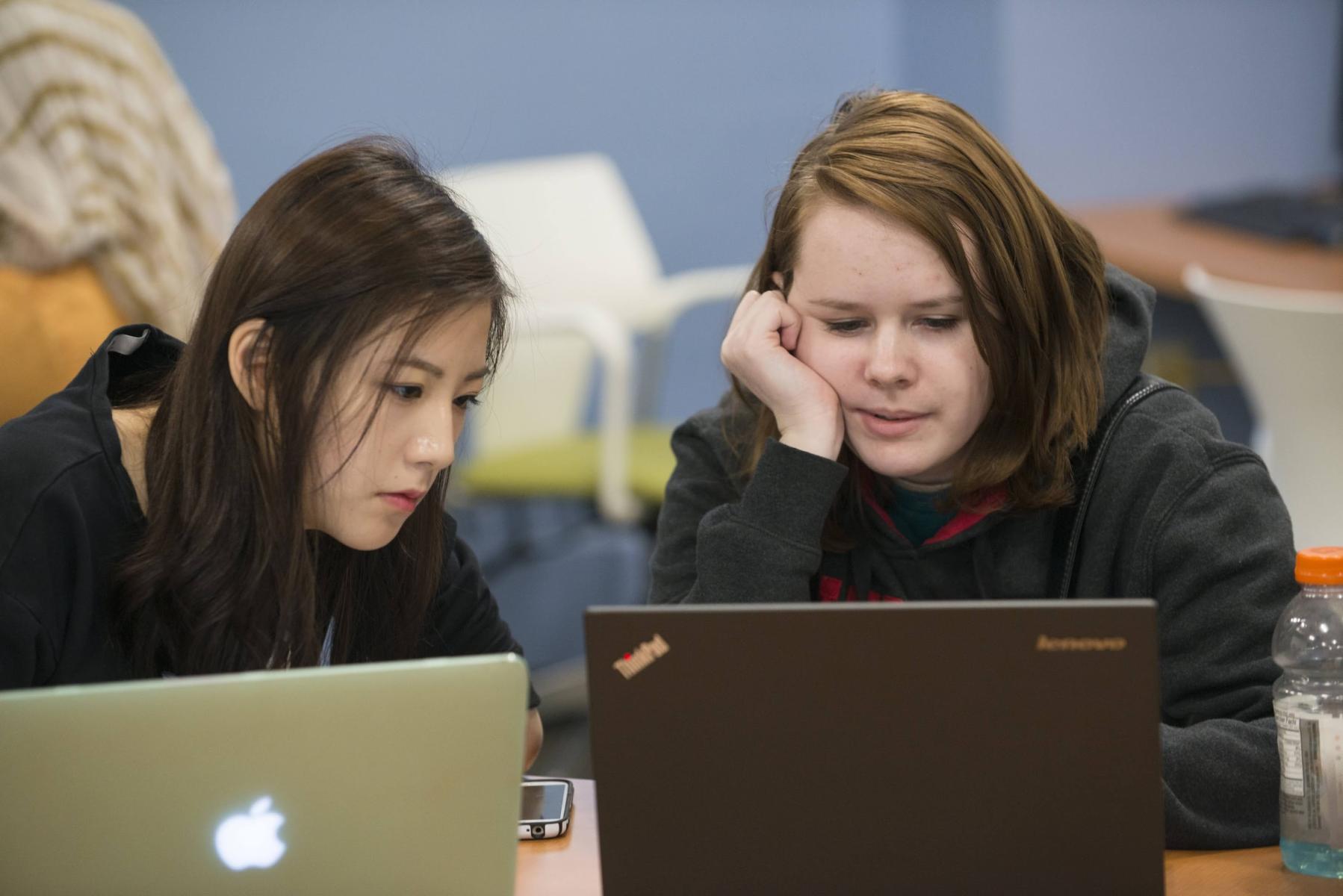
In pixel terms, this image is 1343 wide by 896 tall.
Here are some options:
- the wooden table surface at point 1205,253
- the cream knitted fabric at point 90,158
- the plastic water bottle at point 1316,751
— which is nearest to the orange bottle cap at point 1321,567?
the plastic water bottle at point 1316,751

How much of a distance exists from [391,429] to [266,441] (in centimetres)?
11

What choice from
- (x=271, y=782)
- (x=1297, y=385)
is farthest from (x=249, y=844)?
(x=1297, y=385)

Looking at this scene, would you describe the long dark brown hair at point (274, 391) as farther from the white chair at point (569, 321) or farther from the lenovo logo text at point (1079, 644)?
the white chair at point (569, 321)

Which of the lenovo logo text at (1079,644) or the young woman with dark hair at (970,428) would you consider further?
the young woman with dark hair at (970,428)

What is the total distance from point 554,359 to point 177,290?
1006mm

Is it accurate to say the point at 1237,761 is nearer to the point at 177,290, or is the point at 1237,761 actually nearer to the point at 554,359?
the point at 177,290

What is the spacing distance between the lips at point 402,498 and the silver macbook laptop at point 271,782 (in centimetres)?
40

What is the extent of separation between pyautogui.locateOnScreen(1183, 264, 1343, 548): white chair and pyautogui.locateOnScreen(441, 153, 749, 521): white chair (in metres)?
1.14

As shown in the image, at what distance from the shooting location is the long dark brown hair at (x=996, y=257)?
4.48ft

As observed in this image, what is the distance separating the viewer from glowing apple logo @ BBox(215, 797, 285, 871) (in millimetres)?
915

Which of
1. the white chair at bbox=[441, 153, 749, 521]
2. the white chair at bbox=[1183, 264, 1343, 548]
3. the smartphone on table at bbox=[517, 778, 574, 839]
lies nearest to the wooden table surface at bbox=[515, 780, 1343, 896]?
the smartphone on table at bbox=[517, 778, 574, 839]

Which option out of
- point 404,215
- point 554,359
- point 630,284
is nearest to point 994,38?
point 630,284

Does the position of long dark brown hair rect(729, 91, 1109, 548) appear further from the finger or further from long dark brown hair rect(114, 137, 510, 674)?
long dark brown hair rect(114, 137, 510, 674)

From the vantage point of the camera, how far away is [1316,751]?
106 centimetres
